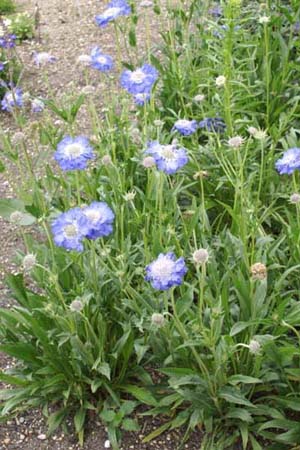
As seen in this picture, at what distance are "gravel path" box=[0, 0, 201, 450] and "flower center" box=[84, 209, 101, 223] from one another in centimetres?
87

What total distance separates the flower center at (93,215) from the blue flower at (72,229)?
21 mm

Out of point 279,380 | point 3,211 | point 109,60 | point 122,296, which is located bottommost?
point 279,380

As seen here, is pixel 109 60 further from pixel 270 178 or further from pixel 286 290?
pixel 286 290

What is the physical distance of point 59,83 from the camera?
A: 4691 mm

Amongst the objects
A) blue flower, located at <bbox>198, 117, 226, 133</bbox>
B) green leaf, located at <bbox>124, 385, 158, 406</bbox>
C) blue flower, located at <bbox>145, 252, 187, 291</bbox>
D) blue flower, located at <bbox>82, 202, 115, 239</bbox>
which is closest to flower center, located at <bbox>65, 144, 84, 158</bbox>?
blue flower, located at <bbox>82, 202, 115, 239</bbox>

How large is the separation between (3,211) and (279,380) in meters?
1.22

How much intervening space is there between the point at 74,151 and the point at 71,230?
320mm

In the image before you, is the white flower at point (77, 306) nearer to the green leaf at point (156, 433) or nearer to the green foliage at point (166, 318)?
the green foliage at point (166, 318)

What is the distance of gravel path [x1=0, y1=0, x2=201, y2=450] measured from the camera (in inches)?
100

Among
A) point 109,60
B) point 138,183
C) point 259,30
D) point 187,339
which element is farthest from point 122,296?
point 259,30

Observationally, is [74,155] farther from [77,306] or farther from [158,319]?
[158,319]

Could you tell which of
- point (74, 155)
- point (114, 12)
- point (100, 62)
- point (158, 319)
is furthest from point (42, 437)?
point (114, 12)

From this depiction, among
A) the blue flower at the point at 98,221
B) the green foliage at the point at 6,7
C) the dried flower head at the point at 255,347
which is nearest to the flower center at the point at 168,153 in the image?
the blue flower at the point at 98,221

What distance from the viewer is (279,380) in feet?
7.94
